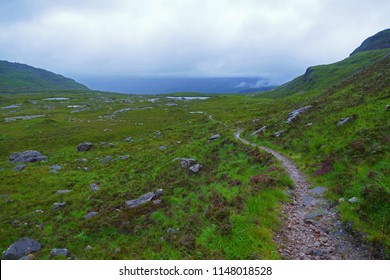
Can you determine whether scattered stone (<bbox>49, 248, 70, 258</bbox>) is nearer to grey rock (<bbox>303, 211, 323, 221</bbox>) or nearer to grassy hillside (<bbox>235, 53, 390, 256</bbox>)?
grey rock (<bbox>303, 211, 323, 221</bbox>)

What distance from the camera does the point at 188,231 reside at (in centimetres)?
1138

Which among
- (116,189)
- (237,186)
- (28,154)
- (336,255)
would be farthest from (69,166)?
(336,255)

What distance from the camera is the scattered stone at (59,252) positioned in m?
14.0

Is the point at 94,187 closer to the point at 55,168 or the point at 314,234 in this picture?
the point at 55,168

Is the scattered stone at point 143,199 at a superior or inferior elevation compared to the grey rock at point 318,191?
inferior

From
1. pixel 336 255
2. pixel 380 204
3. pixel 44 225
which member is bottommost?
pixel 44 225

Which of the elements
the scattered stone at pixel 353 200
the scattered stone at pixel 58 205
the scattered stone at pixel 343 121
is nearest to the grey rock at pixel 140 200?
the scattered stone at pixel 58 205

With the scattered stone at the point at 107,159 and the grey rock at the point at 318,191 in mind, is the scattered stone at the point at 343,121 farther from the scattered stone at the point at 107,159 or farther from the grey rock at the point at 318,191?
the scattered stone at the point at 107,159

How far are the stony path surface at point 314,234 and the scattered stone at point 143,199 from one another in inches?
433

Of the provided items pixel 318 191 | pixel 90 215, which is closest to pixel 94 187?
pixel 90 215

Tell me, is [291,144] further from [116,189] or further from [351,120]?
[116,189]

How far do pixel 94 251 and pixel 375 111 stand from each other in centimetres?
2421

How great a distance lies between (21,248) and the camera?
1527cm

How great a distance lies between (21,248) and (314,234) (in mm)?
17325
